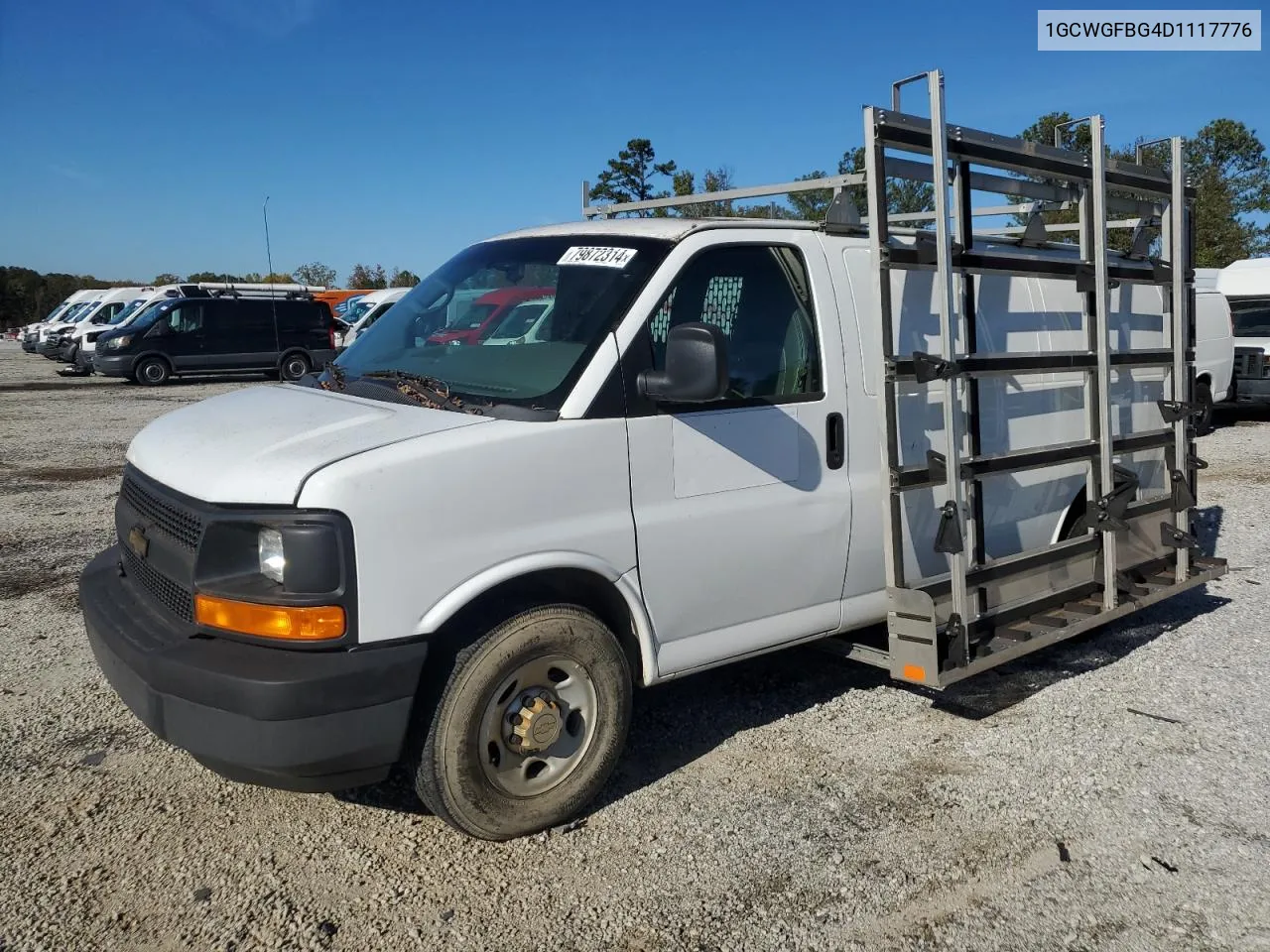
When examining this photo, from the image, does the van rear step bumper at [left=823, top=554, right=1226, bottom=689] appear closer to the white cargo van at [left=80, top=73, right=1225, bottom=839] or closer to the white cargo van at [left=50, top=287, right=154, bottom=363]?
the white cargo van at [left=80, top=73, right=1225, bottom=839]

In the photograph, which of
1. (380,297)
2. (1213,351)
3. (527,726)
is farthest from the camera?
(380,297)

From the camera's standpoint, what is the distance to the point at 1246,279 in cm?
1691

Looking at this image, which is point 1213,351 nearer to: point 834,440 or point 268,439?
point 834,440

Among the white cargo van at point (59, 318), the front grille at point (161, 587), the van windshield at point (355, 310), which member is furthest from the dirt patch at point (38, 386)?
the front grille at point (161, 587)

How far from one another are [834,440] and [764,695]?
4.53 ft

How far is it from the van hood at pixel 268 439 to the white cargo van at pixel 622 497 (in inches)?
0.5

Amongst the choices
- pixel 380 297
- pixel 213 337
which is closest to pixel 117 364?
pixel 213 337

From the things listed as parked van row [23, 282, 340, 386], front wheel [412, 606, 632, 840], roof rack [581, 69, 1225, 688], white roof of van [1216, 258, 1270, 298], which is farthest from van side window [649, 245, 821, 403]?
parked van row [23, 282, 340, 386]

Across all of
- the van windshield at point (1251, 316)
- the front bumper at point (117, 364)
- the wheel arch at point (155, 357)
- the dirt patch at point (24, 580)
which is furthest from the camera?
the wheel arch at point (155, 357)

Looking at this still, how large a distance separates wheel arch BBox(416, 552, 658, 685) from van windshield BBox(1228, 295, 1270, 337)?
15.3 meters

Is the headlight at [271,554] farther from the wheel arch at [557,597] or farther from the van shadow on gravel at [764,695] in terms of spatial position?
the van shadow on gravel at [764,695]

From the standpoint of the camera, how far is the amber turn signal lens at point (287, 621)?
309cm

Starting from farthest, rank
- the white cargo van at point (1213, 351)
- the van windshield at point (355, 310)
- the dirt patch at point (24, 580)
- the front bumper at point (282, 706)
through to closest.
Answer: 1. the van windshield at point (355, 310)
2. the white cargo van at point (1213, 351)
3. the dirt patch at point (24, 580)
4. the front bumper at point (282, 706)

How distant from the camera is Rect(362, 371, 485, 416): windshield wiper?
143 inches
